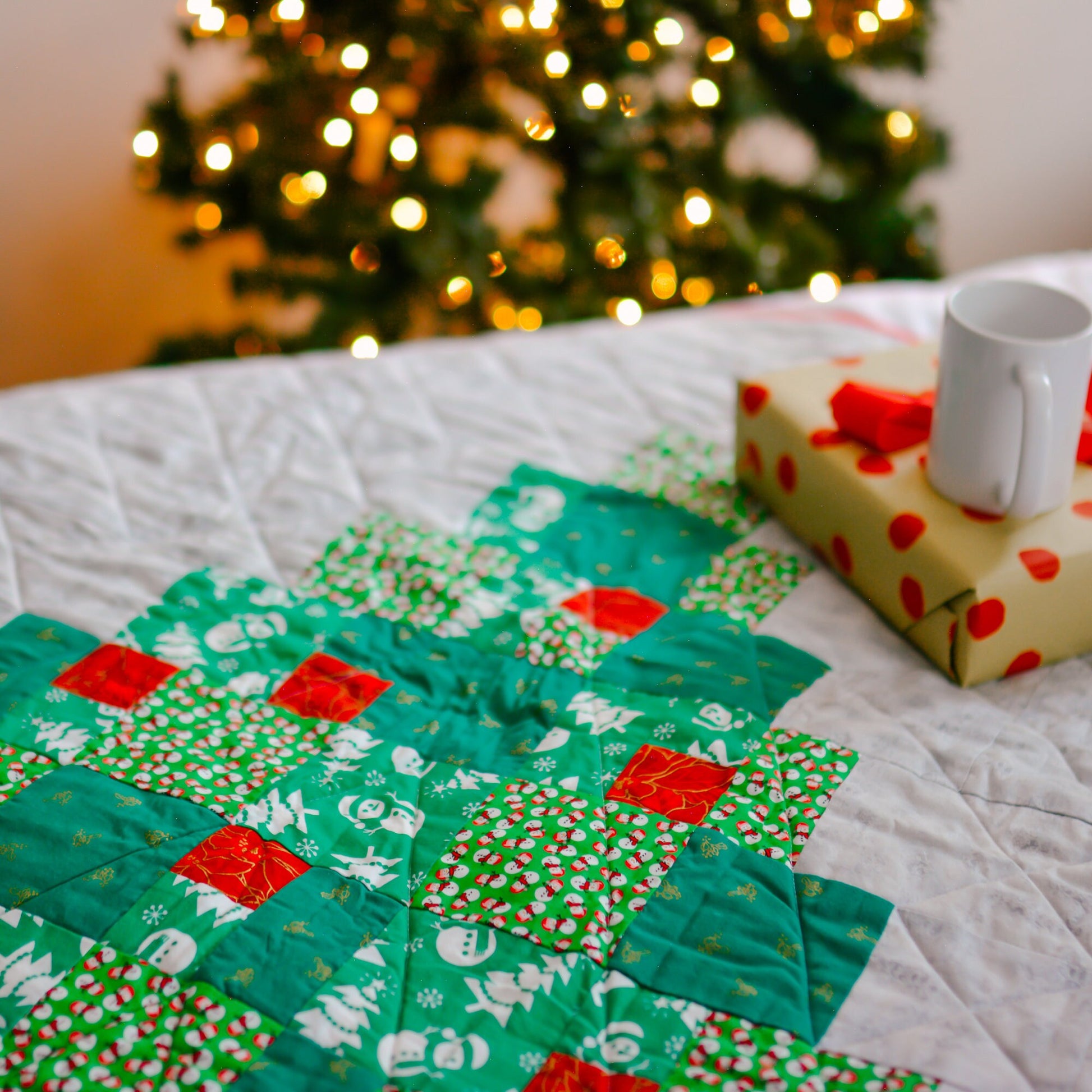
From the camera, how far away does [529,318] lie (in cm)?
185

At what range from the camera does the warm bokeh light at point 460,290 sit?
1768mm

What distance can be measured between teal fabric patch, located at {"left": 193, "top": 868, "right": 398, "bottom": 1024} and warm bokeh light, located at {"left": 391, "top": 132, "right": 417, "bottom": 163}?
132 centimetres

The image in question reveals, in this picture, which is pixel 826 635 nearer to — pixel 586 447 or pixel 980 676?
pixel 980 676

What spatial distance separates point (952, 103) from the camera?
2.23m

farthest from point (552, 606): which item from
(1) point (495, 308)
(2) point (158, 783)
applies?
(1) point (495, 308)

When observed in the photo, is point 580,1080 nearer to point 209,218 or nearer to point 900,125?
point 209,218

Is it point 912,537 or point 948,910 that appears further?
point 912,537

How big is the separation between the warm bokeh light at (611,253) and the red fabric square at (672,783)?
49.0 inches

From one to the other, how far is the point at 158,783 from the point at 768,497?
0.60m

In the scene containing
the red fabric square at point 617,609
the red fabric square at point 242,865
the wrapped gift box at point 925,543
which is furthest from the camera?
the red fabric square at point 617,609

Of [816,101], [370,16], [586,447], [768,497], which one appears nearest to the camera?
[768,497]

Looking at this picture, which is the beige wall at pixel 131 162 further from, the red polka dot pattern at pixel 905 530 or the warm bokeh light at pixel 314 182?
the red polka dot pattern at pixel 905 530

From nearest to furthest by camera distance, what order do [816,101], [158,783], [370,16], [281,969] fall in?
[281,969] < [158,783] < [370,16] < [816,101]

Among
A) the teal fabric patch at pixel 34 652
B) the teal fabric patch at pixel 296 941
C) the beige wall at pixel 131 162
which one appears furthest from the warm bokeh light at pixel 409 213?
the teal fabric patch at pixel 296 941
